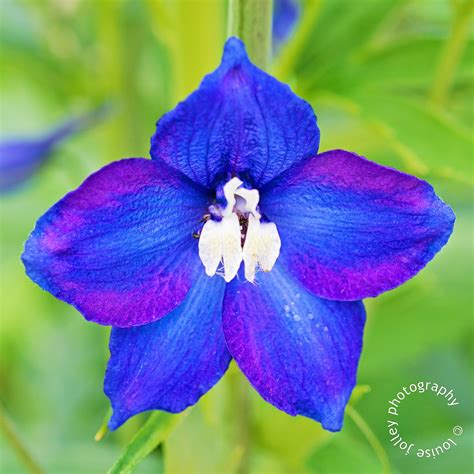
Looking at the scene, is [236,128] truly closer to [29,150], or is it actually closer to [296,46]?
[296,46]

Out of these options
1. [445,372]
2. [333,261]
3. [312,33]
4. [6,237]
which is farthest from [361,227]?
[6,237]

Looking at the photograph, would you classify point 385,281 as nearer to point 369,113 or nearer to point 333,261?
point 333,261

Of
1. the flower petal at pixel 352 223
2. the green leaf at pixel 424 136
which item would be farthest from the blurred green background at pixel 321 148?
the flower petal at pixel 352 223

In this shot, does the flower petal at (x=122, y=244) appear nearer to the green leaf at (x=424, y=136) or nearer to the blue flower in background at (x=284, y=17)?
the green leaf at (x=424, y=136)

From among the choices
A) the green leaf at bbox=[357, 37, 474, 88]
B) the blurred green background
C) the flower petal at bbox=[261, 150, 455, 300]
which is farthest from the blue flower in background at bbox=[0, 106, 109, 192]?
the flower petal at bbox=[261, 150, 455, 300]

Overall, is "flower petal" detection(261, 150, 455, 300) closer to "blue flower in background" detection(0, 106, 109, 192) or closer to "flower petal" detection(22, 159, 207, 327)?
"flower petal" detection(22, 159, 207, 327)
